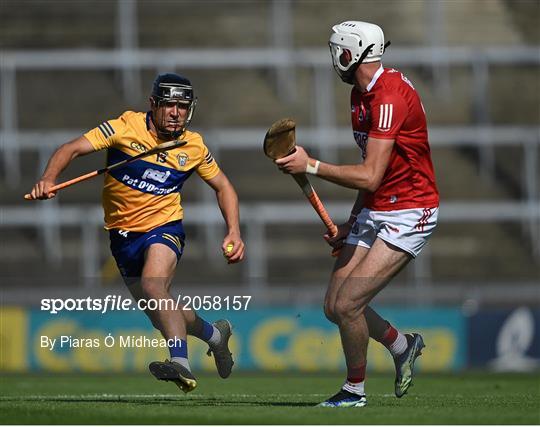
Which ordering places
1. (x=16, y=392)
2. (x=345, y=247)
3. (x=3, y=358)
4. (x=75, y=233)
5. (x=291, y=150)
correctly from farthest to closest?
(x=75, y=233)
(x=3, y=358)
(x=16, y=392)
(x=345, y=247)
(x=291, y=150)

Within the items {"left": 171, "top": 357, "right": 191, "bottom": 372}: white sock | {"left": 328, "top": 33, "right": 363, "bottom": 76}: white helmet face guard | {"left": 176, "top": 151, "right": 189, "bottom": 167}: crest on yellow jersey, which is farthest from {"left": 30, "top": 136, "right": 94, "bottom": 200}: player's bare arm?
{"left": 328, "top": 33, "right": 363, "bottom": 76}: white helmet face guard

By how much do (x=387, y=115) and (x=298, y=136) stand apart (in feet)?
43.6

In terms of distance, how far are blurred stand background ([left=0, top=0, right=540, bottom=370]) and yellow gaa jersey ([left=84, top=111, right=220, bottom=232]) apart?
721cm

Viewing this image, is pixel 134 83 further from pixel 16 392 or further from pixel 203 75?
pixel 16 392

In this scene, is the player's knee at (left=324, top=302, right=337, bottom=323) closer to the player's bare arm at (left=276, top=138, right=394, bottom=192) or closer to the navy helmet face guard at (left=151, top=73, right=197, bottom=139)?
the player's bare arm at (left=276, top=138, right=394, bottom=192)

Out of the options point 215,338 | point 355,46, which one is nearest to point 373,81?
point 355,46

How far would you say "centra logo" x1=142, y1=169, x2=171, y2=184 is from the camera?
32.4ft

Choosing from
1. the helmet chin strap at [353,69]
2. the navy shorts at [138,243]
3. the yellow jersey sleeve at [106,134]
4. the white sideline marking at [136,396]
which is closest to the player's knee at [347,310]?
the navy shorts at [138,243]

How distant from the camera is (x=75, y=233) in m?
21.7

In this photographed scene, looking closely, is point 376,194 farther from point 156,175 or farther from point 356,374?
point 156,175

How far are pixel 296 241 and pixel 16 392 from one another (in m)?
11.1

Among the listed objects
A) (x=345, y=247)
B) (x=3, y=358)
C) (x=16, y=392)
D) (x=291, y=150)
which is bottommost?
(x=3, y=358)

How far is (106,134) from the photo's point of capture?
9.69m

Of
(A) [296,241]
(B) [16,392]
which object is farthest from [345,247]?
(A) [296,241]
